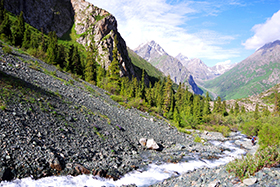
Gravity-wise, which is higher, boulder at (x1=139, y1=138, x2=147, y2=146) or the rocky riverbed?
the rocky riverbed

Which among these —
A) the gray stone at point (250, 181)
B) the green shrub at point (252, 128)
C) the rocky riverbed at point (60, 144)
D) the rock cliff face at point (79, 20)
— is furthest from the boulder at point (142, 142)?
the rock cliff face at point (79, 20)

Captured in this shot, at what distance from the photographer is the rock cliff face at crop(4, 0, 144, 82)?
136m

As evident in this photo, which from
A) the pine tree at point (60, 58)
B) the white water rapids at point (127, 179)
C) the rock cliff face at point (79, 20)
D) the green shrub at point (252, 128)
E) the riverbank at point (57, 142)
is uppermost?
the rock cliff face at point (79, 20)

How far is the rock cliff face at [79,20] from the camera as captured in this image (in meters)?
136

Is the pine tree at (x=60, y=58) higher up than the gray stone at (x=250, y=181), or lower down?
higher up

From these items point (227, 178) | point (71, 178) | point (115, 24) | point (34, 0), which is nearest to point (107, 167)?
point (71, 178)

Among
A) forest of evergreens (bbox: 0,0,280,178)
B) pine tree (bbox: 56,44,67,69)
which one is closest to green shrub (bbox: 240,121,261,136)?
forest of evergreens (bbox: 0,0,280,178)

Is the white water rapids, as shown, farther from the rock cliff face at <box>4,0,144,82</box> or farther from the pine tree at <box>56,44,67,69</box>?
the rock cliff face at <box>4,0,144,82</box>

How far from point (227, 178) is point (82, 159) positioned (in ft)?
28.6

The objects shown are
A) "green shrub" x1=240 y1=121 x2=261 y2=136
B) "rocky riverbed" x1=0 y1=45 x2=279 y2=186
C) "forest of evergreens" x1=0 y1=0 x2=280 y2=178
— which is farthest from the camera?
"green shrub" x1=240 y1=121 x2=261 y2=136

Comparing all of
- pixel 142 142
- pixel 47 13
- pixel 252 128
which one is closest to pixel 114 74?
pixel 142 142

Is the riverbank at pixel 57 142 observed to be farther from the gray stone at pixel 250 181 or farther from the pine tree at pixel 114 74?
the pine tree at pixel 114 74

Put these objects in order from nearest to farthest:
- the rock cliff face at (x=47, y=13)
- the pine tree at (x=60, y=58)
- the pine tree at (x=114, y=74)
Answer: the pine tree at (x=114, y=74), the pine tree at (x=60, y=58), the rock cliff face at (x=47, y=13)

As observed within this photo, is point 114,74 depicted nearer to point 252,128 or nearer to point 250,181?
point 250,181
